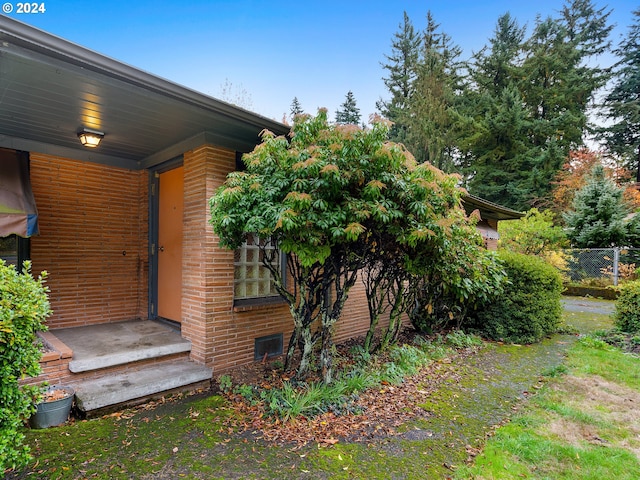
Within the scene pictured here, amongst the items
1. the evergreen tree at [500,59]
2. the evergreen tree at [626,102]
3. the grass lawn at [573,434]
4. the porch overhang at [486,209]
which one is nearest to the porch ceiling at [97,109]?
the grass lawn at [573,434]

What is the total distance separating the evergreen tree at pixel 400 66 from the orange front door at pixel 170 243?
64.5ft

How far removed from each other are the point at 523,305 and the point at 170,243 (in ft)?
21.7

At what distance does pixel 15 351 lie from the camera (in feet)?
6.62

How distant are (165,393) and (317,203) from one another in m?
2.76

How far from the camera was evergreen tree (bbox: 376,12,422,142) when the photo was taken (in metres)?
22.9

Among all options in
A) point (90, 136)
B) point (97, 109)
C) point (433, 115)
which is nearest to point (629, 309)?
point (97, 109)

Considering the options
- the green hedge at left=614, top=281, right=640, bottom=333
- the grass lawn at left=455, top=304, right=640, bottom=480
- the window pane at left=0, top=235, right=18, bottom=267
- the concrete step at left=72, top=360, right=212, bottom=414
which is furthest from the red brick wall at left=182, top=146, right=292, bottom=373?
the green hedge at left=614, top=281, right=640, bottom=333

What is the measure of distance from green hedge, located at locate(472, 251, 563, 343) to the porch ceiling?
536 centimetres

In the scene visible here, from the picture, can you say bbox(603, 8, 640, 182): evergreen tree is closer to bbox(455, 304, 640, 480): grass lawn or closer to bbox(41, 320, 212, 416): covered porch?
bbox(455, 304, 640, 480): grass lawn

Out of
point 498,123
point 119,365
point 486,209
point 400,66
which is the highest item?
point 400,66

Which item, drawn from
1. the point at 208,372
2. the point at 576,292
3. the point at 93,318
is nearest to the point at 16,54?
the point at 208,372

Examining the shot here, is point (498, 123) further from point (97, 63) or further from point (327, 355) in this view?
point (97, 63)

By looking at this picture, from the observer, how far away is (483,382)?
4.47m

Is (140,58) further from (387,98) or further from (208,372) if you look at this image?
(387,98)
